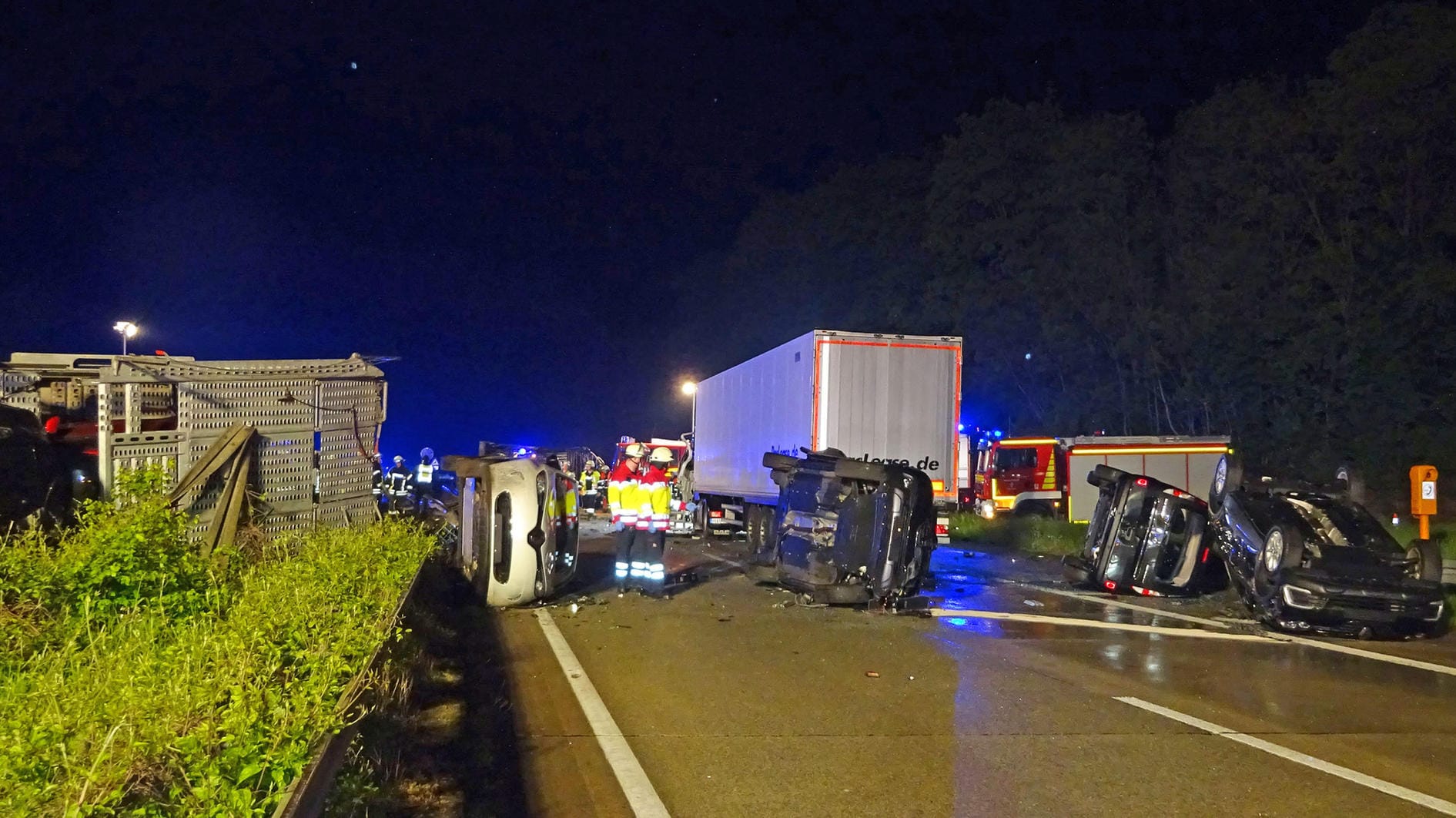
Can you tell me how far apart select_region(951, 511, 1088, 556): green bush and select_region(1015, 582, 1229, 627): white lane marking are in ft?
18.4

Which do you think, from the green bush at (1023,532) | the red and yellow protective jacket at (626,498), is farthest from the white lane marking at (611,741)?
the green bush at (1023,532)

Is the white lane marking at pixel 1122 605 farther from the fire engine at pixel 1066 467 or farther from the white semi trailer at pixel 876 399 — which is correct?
the fire engine at pixel 1066 467

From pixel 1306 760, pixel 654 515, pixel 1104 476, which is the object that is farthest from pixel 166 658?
pixel 1104 476

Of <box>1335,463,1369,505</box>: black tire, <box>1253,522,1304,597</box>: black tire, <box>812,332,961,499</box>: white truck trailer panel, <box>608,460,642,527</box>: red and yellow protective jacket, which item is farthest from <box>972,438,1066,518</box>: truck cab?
<box>608,460,642,527</box>: red and yellow protective jacket

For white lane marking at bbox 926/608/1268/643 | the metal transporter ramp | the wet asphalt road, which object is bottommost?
white lane marking at bbox 926/608/1268/643

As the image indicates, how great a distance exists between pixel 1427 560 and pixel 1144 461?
535 inches

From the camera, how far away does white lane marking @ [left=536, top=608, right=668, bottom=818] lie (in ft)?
18.7

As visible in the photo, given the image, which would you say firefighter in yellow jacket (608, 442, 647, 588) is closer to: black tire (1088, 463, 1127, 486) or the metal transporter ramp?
the metal transporter ramp

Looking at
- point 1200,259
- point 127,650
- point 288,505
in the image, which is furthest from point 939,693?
point 1200,259

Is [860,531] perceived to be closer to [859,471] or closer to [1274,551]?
[859,471]

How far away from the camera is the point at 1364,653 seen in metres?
10.6

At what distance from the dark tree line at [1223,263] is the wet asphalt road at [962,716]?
16444 mm

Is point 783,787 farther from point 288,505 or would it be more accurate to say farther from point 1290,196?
point 1290,196

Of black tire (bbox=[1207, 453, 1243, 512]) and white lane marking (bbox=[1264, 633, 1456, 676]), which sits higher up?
black tire (bbox=[1207, 453, 1243, 512])
